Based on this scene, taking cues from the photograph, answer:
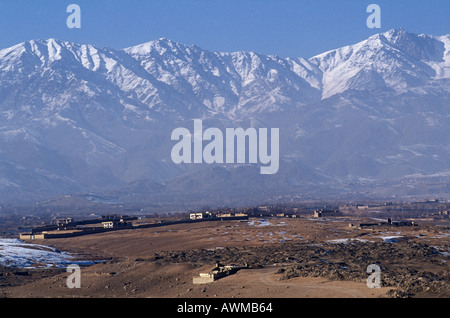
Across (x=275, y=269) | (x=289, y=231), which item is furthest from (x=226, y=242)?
(x=275, y=269)

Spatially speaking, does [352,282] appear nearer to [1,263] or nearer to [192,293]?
[192,293]

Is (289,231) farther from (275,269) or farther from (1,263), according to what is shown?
(275,269)
